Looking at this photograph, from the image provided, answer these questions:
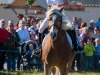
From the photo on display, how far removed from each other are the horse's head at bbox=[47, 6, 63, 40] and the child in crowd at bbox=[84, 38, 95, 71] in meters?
5.39

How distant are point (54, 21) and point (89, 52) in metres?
5.97

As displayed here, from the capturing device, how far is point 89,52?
15625 mm

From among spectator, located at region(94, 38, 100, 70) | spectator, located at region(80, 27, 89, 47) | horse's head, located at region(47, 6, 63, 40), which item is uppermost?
horse's head, located at region(47, 6, 63, 40)

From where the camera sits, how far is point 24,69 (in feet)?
49.3

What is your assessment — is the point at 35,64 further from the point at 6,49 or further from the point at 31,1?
the point at 31,1

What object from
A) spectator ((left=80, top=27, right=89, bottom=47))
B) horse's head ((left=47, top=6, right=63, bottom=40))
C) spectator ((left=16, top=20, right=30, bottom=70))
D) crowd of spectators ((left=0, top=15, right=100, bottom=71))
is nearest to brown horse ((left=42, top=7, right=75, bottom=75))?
horse's head ((left=47, top=6, right=63, bottom=40))

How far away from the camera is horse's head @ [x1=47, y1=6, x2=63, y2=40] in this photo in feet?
31.8

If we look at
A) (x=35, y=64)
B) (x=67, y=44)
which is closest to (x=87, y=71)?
(x=35, y=64)

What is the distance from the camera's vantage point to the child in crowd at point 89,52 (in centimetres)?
1554

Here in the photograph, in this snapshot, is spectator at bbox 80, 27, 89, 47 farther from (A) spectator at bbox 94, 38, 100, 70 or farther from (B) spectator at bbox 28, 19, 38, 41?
(B) spectator at bbox 28, 19, 38, 41

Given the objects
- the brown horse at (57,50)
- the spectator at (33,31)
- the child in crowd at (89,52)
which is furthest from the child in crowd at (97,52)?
the brown horse at (57,50)

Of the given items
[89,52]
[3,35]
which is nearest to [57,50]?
[3,35]

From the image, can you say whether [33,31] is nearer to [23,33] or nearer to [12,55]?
[23,33]

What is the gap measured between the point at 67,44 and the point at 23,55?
178 inches
